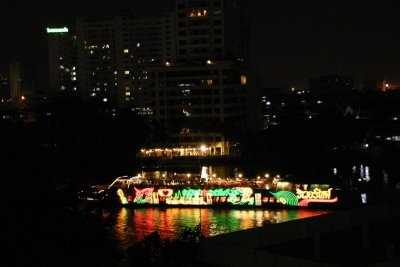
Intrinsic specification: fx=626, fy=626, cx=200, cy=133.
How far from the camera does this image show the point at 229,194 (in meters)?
11.2

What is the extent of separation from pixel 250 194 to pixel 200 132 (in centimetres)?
1020

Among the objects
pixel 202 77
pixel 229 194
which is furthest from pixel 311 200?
pixel 202 77

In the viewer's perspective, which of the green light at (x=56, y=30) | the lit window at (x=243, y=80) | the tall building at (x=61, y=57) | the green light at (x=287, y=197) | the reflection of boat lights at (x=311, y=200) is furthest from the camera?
the green light at (x=56, y=30)

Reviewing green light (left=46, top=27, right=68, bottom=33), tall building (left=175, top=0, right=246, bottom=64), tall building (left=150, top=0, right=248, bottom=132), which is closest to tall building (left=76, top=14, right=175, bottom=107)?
green light (left=46, top=27, right=68, bottom=33)

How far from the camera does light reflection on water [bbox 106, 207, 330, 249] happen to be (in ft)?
31.6

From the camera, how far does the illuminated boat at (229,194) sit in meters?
10.7

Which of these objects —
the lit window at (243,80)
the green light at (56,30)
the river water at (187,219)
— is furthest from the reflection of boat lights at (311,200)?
the green light at (56,30)

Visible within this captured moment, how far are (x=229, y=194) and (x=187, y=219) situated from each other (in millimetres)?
1051

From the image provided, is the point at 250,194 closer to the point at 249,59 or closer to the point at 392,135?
the point at 392,135

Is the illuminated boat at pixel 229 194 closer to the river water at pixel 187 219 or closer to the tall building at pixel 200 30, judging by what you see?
the river water at pixel 187 219

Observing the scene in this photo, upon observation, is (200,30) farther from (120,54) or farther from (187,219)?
(120,54)

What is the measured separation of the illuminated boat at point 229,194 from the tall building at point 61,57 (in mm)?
30815

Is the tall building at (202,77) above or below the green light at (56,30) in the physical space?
below

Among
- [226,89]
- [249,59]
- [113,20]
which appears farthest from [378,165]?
[113,20]
